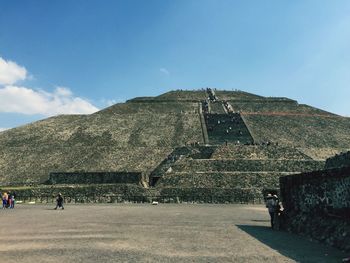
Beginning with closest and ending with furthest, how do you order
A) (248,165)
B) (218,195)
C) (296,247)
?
(296,247), (218,195), (248,165)

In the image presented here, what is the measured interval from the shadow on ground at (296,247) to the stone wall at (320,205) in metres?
0.33

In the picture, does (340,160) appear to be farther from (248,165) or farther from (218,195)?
(248,165)

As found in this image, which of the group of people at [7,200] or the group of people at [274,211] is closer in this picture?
the group of people at [274,211]

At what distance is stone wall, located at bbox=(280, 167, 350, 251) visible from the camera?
1127 cm

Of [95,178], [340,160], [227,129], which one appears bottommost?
[340,160]

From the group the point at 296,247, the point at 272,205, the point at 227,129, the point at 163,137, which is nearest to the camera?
the point at 296,247

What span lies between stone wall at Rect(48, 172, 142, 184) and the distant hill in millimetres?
1667

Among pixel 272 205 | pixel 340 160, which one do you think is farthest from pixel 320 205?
pixel 340 160

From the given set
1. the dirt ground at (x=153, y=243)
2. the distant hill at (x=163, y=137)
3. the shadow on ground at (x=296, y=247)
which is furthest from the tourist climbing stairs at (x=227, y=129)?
the shadow on ground at (x=296, y=247)

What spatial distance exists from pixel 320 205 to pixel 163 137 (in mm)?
40199

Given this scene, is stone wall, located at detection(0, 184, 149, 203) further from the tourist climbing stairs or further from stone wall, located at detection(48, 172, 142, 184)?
the tourist climbing stairs

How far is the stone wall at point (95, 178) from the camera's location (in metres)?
37.6

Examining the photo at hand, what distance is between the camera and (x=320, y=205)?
1323 centimetres

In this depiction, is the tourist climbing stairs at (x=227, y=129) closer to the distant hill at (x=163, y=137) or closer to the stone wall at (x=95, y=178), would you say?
the distant hill at (x=163, y=137)
